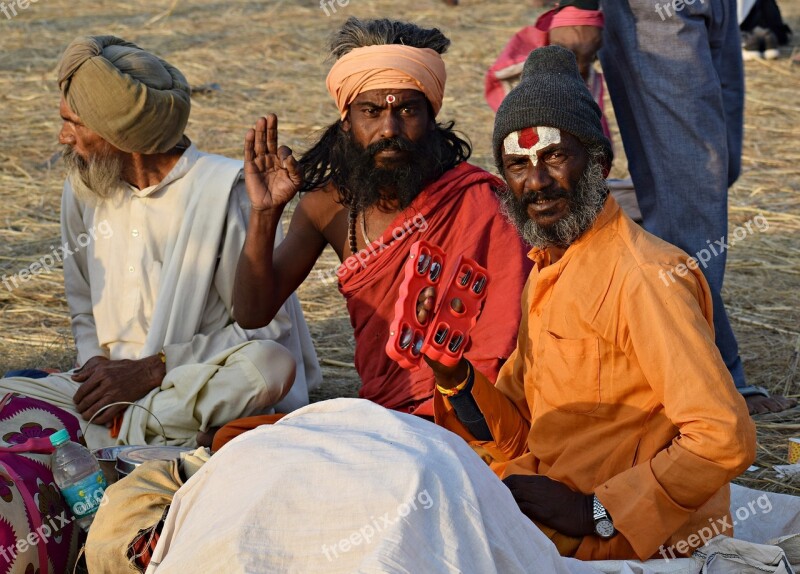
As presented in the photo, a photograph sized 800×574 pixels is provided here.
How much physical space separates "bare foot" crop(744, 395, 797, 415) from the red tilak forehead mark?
1.99 m

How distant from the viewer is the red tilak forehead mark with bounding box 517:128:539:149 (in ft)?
11.1

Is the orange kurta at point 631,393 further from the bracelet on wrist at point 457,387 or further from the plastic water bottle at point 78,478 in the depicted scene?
the plastic water bottle at point 78,478

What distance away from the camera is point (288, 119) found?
991 centimetres

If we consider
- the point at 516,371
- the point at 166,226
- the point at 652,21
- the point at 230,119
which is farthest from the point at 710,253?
the point at 230,119

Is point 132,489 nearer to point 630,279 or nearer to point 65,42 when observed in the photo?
point 630,279

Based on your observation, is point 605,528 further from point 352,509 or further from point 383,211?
point 383,211

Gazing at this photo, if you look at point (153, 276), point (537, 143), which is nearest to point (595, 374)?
point (537, 143)

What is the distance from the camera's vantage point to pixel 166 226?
16.6 feet

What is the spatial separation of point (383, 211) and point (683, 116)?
1.27 metres

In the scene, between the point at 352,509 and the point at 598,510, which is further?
the point at 598,510

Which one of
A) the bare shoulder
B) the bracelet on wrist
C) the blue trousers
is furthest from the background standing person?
the bracelet on wrist

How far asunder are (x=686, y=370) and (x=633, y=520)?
44 centimetres

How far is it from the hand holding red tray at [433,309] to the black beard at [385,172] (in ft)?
4.09

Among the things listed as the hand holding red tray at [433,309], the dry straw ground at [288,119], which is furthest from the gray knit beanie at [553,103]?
the dry straw ground at [288,119]
